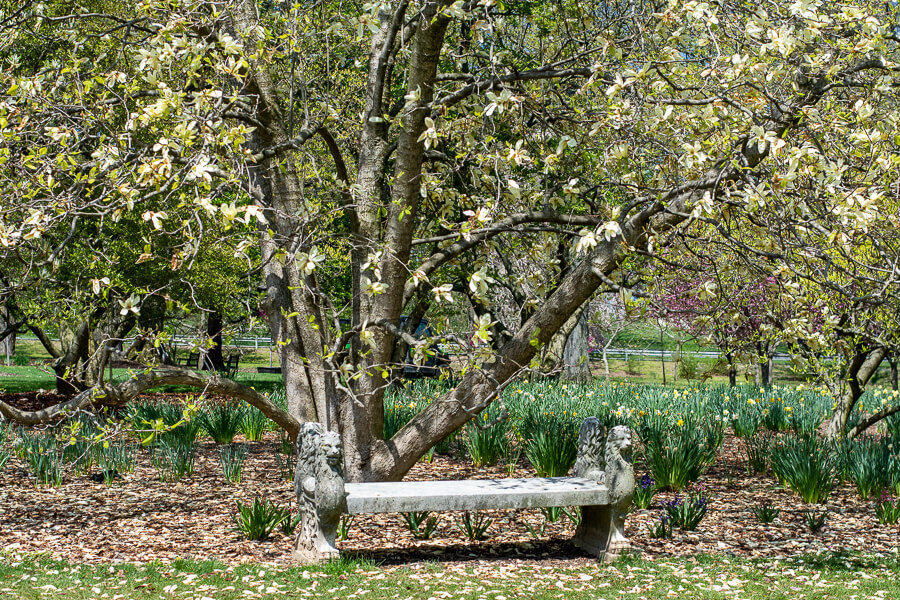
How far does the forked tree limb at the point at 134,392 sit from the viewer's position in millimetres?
4523

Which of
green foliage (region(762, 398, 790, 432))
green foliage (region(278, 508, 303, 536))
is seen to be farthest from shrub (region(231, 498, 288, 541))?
green foliage (region(762, 398, 790, 432))

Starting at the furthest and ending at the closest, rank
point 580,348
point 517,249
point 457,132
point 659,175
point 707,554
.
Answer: point 580,348 → point 517,249 → point 457,132 → point 659,175 → point 707,554

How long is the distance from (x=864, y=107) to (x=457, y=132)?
2.71 metres

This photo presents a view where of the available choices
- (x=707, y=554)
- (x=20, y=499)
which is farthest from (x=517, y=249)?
(x=20, y=499)

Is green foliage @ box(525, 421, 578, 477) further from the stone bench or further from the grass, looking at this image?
the grass

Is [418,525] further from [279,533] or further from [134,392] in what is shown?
[134,392]

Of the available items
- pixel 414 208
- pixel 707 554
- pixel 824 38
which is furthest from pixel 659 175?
pixel 707 554

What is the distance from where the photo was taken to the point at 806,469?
231 inches

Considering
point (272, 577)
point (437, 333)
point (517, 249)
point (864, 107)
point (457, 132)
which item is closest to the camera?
point (864, 107)

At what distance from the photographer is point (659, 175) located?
5375mm

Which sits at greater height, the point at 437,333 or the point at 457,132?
the point at 457,132

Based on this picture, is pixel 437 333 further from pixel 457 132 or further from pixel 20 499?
pixel 20 499

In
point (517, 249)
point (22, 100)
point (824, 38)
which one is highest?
point (824, 38)

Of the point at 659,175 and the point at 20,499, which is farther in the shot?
the point at 20,499
